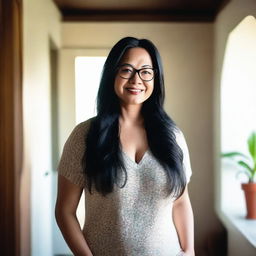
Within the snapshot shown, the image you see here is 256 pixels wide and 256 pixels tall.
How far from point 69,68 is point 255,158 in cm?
135

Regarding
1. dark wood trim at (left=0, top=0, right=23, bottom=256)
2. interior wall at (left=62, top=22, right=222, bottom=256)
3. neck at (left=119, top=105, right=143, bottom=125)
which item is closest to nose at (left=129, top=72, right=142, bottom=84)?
neck at (left=119, top=105, right=143, bottom=125)

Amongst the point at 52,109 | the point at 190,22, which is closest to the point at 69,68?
the point at 52,109

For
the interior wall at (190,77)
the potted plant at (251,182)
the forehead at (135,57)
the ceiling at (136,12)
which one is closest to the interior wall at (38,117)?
the ceiling at (136,12)

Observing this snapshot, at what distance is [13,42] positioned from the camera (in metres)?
1.40

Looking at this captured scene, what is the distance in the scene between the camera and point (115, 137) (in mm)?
1025

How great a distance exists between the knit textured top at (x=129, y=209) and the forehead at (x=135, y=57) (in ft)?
0.80

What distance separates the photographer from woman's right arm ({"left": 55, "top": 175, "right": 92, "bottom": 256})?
99 cm

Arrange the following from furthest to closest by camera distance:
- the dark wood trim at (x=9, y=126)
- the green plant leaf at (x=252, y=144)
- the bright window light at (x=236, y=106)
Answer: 1. the bright window light at (x=236, y=106)
2. the green plant leaf at (x=252, y=144)
3. the dark wood trim at (x=9, y=126)

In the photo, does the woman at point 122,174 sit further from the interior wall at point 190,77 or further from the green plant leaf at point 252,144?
the interior wall at point 190,77

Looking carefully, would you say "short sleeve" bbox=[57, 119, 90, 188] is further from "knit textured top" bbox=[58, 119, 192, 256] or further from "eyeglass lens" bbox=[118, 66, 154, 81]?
"eyeglass lens" bbox=[118, 66, 154, 81]

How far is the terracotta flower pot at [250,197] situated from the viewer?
1950mm

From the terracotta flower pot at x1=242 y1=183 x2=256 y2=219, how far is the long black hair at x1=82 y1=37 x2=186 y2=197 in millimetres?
1062

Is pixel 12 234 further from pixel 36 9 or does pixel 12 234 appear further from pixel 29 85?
pixel 36 9

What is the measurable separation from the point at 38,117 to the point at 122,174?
1123 mm
